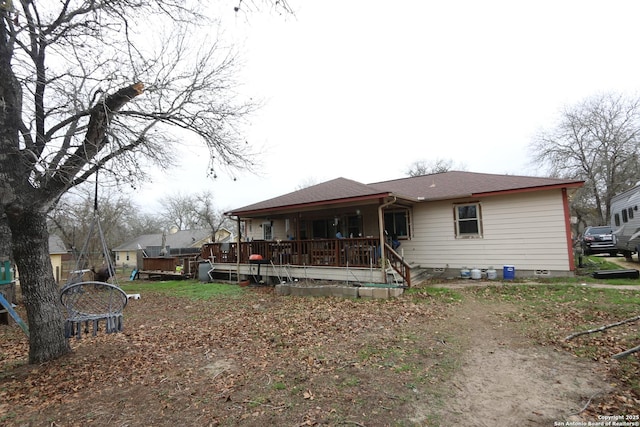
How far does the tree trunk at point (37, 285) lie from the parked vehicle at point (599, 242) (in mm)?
21283

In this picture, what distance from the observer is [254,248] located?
13.2 m

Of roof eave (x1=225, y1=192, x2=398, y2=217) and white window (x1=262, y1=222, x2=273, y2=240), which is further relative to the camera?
white window (x1=262, y1=222, x2=273, y2=240)

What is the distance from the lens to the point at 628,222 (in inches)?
523

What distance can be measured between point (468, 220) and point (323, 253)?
221 inches

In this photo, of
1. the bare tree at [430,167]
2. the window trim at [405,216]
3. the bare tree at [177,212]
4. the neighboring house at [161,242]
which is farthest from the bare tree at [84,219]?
the bare tree at [430,167]

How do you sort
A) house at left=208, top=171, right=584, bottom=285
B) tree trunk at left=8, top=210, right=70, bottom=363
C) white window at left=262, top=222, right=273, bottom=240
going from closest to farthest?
tree trunk at left=8, top=210, right=70, bottom=363 → house at left=208, top=171, right=584, bottom=285 → white window at left=262, top=222, right=273, bottom=240

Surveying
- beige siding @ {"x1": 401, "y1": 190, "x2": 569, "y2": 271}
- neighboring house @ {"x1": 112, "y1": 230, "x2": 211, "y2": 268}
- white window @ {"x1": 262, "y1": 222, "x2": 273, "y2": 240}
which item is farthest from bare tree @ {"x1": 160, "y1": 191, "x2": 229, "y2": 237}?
beige siding @ {"x1": 401, "y1": 190, "x2": 569, "y2": 271}

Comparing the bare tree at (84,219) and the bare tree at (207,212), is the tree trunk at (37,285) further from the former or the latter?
the bare tree at (207,212)

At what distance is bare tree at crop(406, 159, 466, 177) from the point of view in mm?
41778

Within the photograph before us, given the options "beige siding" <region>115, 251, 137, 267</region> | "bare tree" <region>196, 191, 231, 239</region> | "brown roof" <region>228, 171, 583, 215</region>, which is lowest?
"beige siding" <region>115, 251, 137, 267</region>

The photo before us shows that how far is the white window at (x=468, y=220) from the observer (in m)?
11.0

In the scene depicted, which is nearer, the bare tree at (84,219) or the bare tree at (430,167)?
the bare tree at (84,219)

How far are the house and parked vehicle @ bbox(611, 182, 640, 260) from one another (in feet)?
15.6

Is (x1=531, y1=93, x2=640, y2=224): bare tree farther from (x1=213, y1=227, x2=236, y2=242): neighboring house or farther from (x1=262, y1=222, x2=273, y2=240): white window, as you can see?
(x1=213, y1=227, x2=236, y2=242): neighboring house
